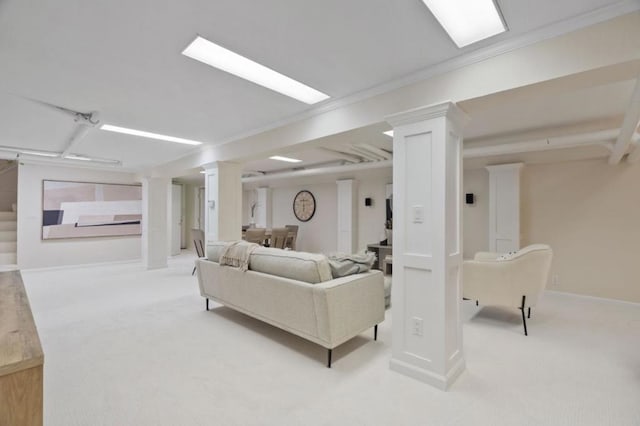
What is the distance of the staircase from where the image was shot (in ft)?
20.5

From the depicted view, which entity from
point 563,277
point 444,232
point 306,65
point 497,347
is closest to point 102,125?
point 306,65

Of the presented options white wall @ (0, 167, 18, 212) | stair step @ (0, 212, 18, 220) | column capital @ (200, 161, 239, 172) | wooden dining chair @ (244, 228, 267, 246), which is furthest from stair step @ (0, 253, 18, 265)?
column capital @ (200, 161, 239, 172)

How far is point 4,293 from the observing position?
169 centimetres

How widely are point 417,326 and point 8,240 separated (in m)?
8.50

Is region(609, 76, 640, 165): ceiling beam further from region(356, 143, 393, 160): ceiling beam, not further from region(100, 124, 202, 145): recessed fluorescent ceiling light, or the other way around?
region(100, 124, 202, 145): recessed fluorescent ceiling light

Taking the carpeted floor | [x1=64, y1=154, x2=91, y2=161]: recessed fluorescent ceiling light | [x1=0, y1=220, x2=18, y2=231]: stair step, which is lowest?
the carpeted floor

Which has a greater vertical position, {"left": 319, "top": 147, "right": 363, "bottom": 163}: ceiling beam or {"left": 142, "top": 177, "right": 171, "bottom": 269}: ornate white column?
{"left": 319, "top": 147, "right": 363, "bottom": 163}: ceiling beam

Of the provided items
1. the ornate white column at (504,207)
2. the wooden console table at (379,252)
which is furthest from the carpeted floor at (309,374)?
the wooden console table at (379,252)

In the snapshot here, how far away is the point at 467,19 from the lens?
5.74 feet

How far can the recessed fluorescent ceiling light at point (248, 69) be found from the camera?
6.72ft

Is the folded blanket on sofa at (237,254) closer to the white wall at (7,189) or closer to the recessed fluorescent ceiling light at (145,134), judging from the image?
the recessed fluorescent ceiling light at (145,134)

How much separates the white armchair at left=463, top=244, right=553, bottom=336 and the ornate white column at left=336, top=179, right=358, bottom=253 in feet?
12.8

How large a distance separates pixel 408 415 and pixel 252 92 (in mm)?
2744

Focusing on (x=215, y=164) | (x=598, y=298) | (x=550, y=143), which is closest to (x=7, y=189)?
(x=215, y=164)
